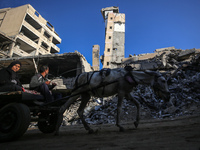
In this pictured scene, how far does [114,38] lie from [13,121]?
36172mm

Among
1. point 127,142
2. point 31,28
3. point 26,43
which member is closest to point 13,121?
point 127,142

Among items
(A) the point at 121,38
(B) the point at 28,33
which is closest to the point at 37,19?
(B) the point at 28,33

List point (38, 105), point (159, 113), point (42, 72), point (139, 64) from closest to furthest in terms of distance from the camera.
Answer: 1. point (38, 105)
2. point (42, 72)
3. point (159, 113)
4. point (139, 64)

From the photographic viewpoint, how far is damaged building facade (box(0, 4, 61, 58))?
88.9 ft

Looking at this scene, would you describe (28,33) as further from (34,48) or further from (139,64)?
(139,64)

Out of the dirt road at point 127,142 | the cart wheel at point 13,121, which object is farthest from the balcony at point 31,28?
the dirt road at point 127,142

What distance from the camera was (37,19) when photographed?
107 ft

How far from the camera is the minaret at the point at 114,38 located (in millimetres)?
33603

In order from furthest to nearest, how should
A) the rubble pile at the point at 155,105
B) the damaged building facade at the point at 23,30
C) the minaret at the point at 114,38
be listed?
the minaret at the point at 114,38 < the damaged building facade at the point at 23,30 < the rubble pile at the point at 155,105

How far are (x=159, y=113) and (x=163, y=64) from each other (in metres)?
9.62

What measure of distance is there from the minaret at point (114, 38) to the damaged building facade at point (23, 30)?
1730cm

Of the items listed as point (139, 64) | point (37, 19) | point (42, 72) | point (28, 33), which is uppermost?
point (37, 19)

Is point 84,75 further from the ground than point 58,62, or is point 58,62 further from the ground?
point 58,62

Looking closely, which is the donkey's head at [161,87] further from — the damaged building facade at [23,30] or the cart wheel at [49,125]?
the damaged building facade at [23,30]
